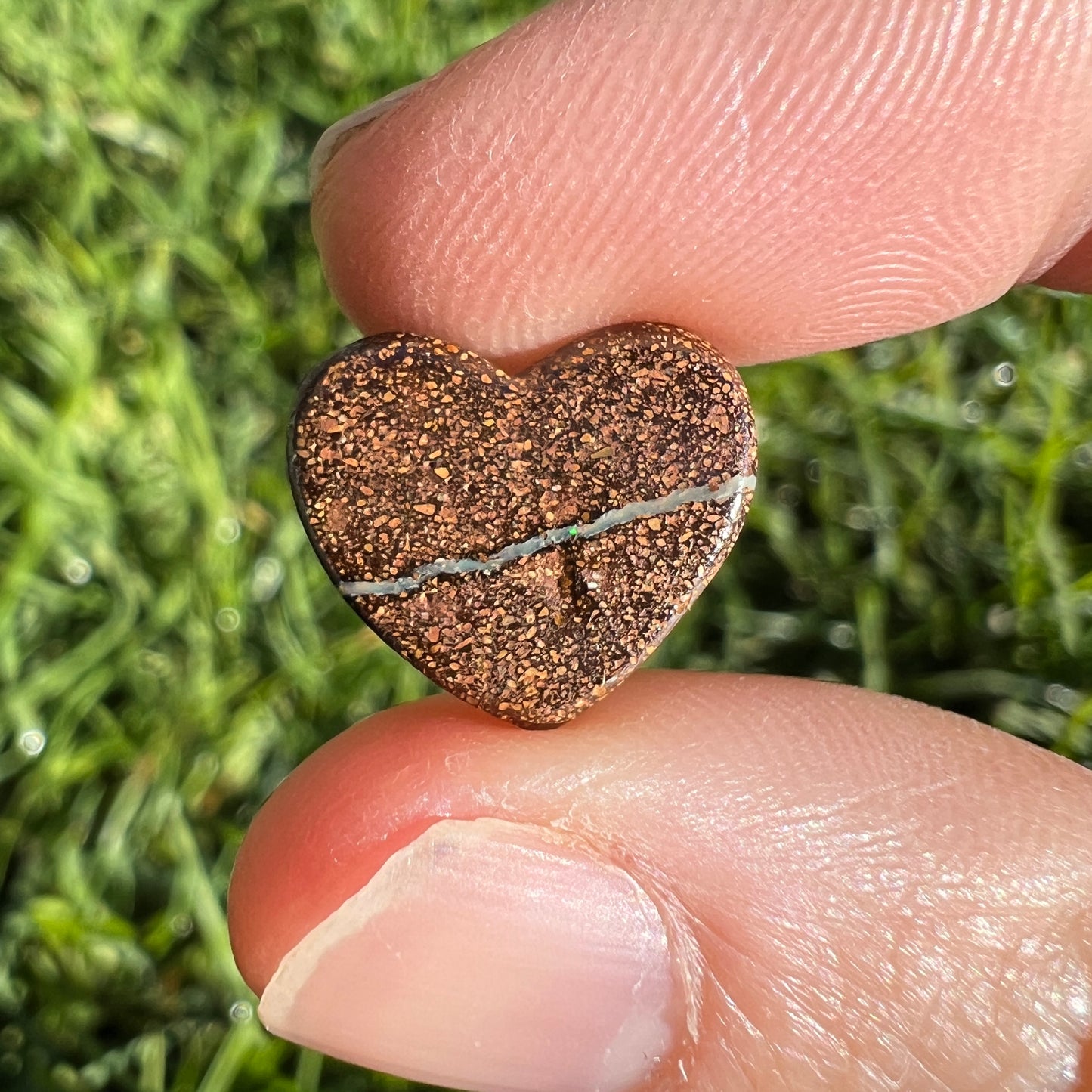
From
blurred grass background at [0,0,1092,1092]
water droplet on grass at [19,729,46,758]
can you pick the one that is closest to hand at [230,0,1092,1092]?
blurred grass background at [0,0,1092,1092]

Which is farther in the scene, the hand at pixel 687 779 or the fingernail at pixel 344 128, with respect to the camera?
the fingernail at pixel 344 128

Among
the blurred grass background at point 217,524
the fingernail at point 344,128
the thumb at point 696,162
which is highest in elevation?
the fingernail at point 344,128

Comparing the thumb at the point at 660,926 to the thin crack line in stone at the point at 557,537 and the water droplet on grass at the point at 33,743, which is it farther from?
the water droplet on grass at the point at 33,743

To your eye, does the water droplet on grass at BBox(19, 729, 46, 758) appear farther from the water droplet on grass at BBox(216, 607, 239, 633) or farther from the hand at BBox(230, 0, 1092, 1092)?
the hand at BBox(230, 0, 1092, 1092)

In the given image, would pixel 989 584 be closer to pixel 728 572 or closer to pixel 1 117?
pixel 728 572

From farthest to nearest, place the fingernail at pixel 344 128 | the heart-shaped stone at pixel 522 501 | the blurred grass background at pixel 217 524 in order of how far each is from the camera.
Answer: the blurred grass background at pixel 217 524
the fingernail at pixel 344 128
the heart-shaped stone at pixel 522 501

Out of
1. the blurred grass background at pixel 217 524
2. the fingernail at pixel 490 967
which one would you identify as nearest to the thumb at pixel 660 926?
the fingernail at pixel 490 967

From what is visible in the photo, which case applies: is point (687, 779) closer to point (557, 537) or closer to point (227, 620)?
point (557, 537)

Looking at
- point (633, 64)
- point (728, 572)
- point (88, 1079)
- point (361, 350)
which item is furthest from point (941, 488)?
point (88, 1079)
